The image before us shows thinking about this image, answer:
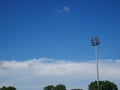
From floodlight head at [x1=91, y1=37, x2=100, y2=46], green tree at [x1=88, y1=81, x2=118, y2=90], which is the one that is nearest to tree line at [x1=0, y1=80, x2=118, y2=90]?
green tree at [x1=88, y1=81, x2=118, y2=90]

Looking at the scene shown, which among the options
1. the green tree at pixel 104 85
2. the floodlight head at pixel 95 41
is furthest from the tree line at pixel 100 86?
the floodlight head at pixel 95 41

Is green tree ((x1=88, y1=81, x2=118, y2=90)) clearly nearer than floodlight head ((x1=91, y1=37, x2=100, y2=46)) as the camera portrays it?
No

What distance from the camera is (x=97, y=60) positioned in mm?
71562

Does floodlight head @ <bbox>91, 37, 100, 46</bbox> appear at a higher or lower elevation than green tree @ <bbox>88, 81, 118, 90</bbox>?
higher

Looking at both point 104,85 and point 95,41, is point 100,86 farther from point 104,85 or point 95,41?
point 95,41

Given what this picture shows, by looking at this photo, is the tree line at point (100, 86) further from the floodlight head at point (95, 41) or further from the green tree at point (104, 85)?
the floodlight head at point (95, 41)

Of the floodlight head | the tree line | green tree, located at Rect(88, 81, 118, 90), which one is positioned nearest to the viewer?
the floodlight head

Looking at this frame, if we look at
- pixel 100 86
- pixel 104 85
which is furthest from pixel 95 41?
pixel 104 85

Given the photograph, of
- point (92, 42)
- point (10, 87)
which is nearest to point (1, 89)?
point (10, 87)

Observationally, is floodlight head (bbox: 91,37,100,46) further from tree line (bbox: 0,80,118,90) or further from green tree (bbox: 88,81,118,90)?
green tree (bbox: 88,81,118,90)

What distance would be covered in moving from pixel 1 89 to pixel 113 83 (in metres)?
71.5

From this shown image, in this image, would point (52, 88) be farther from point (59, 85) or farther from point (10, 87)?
point (10, 87)

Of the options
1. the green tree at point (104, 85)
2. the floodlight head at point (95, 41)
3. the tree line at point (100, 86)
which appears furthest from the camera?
the tree line at point (100, 86)

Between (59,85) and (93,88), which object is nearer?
(93,88)
